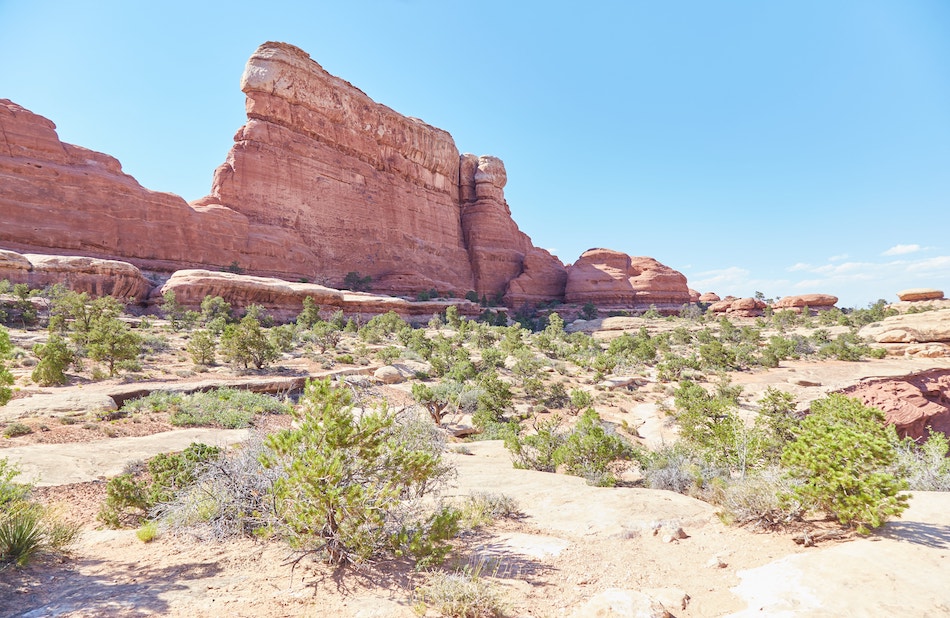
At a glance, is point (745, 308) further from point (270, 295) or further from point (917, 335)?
point (270, 295)

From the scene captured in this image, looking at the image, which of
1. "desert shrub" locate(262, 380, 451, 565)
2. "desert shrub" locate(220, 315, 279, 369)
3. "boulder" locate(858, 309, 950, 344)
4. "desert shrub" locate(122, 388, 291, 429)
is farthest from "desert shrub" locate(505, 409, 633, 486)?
"boulder" locate(858, 309, 950, 344)

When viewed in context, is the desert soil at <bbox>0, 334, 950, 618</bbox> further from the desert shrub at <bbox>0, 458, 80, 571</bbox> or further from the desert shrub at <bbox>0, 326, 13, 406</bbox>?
the desert shrub at <bbox>0, 326, 13, 406</bbox>

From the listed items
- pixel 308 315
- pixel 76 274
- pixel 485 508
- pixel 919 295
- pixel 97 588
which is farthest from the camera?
pixel 919 295

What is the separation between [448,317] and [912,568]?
117ft

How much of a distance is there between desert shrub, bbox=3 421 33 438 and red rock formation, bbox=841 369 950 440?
2416 centimetres

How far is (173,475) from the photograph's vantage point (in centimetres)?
560

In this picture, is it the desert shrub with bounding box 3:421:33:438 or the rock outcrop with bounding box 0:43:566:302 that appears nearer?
the desert shrub with bounding box 3:421:33:438

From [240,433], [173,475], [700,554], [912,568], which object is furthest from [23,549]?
[912,568]

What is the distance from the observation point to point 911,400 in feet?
51.5

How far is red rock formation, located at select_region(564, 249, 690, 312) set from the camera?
60.0 metres

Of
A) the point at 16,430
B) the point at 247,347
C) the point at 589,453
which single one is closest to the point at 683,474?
the point at 589,453

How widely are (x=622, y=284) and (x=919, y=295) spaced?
32545mm

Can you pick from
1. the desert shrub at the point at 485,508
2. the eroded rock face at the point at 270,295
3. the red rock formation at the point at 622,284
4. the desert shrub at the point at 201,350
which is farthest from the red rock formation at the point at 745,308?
the desert shrub at the point at 485,508

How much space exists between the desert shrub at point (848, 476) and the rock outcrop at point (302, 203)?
43.5m
